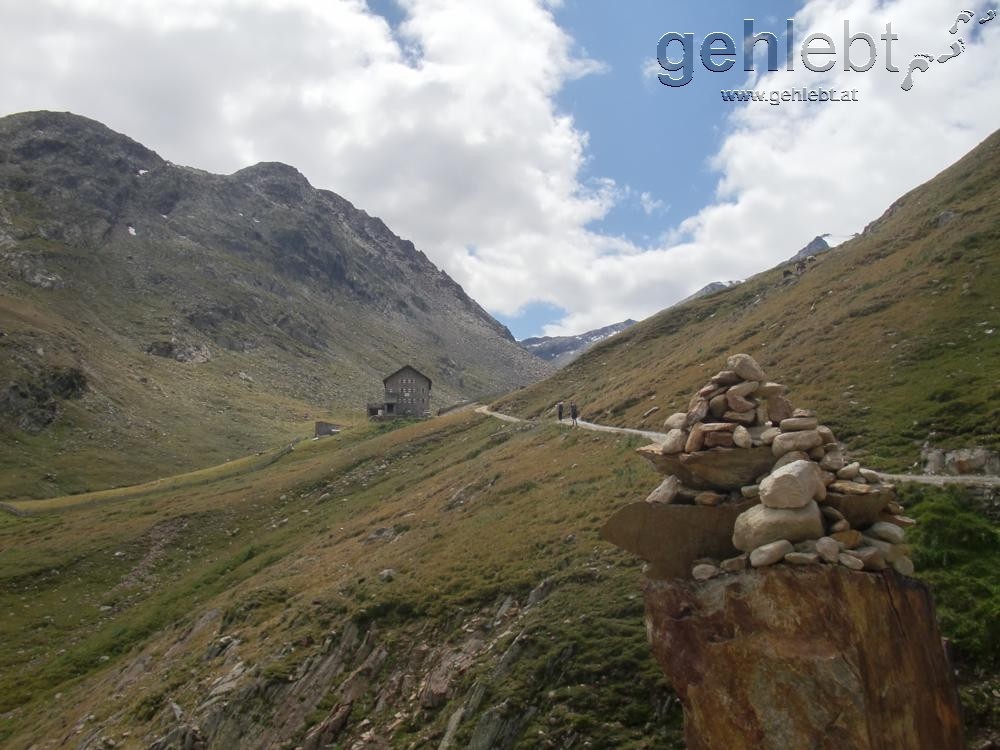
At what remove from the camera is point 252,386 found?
642 ft

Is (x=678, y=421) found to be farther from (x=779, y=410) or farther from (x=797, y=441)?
(x=797, y=441)

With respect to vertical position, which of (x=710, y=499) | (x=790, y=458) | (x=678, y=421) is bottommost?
(x=710, y=499)

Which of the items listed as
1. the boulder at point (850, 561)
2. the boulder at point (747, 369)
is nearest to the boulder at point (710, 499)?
the boulder at point (850, 561)

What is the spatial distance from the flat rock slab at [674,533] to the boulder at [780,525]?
0.64 m

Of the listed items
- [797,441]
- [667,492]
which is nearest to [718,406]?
[797,441]

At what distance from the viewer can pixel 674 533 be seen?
38.8ft

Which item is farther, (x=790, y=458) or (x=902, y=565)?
(x=790, y=458)

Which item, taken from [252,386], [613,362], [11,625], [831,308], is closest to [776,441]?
[831,308]

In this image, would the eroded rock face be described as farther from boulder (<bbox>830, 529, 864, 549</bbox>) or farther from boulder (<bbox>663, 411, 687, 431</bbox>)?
boulder (<bbox>663, 411, 687, 431</bbox>)

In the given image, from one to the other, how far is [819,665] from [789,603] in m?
0.92

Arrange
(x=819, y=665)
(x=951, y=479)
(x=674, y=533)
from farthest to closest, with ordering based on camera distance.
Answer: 1. (x=951, y=479)
2. (x=674, y=533)
3. (x=819, y=665)

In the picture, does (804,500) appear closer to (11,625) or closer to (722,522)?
(722,522)

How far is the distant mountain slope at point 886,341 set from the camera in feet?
82.1

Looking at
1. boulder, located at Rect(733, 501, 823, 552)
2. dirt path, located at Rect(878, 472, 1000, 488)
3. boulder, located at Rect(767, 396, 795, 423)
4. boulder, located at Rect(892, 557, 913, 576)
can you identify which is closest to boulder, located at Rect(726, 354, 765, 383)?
boulder, located at Rect(767, 396, 795, 423)
